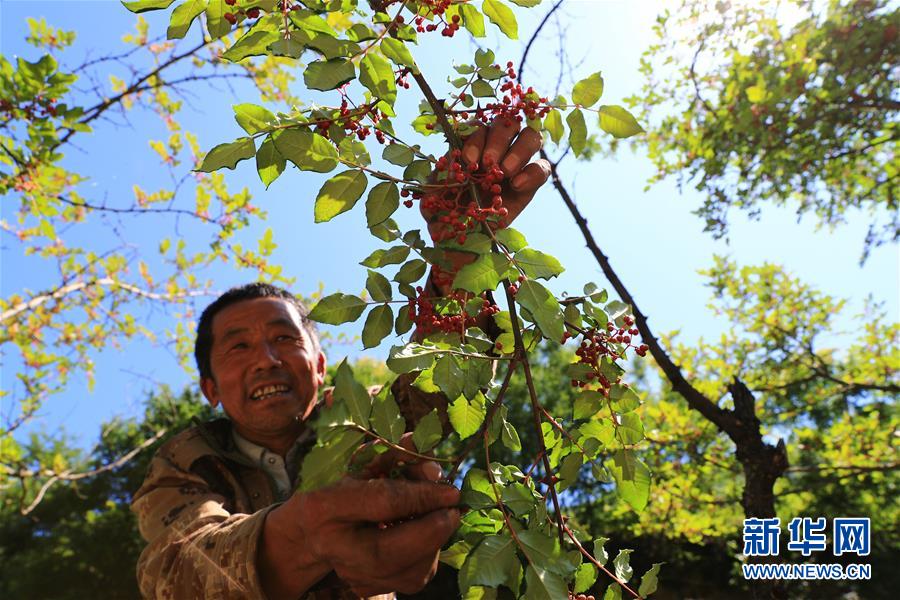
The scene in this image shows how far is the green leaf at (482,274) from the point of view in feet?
3.18

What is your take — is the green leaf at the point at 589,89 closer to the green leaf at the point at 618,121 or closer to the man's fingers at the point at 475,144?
the green leaf at the point at 618,121

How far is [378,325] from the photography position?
1.17 meters

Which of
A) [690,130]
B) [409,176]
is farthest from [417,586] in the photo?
[690,130]

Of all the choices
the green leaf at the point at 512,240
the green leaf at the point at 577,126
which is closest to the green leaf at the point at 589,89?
the green leaf at the point at 577,126

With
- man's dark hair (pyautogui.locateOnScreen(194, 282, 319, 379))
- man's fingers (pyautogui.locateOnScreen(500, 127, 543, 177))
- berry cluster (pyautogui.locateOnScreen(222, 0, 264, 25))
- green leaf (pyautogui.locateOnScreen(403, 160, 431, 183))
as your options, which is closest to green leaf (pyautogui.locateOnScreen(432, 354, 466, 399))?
green leaf (pyautogui.locateOnScreen(403, 160, 431, 183))

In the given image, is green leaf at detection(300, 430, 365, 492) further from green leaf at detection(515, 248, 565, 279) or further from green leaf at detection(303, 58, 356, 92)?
green leaf at detection(303, 58, 356, 92)

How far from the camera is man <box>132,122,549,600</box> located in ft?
3.15

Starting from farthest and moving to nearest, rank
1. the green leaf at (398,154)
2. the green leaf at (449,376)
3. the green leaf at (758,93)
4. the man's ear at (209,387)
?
1. the green leaf at (758,93)
2. the man's ear at (209,387)
3. the green leaf at (398,154)
4. the green leaf at (449,376)

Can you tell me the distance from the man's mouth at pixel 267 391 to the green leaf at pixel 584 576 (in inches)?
54.8

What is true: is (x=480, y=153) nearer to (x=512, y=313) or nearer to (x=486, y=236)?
(x=486, y=236)

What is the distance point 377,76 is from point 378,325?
46 cm

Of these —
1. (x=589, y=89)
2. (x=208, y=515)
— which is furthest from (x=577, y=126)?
(x=208, y=515)

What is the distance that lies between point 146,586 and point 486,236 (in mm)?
1312

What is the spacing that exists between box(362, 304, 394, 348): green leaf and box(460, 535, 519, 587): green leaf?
0.42m
